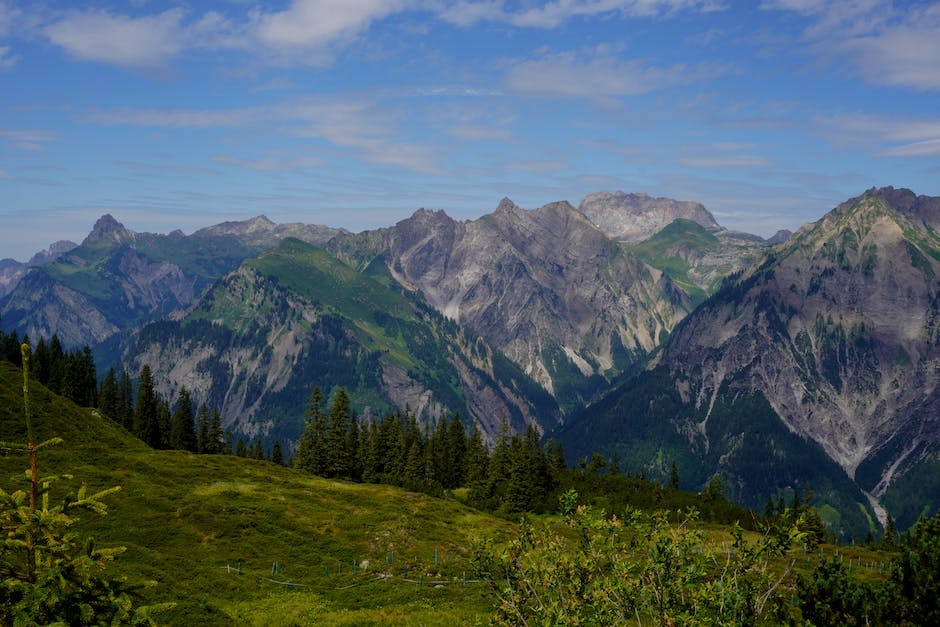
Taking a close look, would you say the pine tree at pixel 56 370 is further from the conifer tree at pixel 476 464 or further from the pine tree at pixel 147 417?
the conifer tree at pixel 476 464

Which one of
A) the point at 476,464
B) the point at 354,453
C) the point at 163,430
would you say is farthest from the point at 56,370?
the point at 476,464

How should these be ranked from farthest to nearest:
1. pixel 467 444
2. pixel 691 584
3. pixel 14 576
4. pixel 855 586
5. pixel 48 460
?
1. pixel 467 444
2. pixel 48 460
3. pixel 855 586
4. pixel 691 584
5. pixel 14 576

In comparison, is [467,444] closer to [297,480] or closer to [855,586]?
[297,480]

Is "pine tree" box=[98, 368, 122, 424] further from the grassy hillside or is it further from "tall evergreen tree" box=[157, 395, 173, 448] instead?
the grassy hillside

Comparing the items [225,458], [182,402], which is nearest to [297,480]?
[225,458]

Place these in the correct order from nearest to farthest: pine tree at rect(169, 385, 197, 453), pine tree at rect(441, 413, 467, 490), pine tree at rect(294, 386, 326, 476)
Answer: pine tree at rect(294, 386, 326, 476)
pine tree at rect(169, 385, 197, 453)
pine tree at rect(441, 413, 467, 490)

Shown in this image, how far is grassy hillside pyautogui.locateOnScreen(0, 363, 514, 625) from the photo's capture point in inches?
1945

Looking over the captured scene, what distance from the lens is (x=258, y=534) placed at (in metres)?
72.5

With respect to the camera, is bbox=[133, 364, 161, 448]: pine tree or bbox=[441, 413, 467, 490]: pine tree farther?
bbox=[441, 413, 467, 490]: pine tree

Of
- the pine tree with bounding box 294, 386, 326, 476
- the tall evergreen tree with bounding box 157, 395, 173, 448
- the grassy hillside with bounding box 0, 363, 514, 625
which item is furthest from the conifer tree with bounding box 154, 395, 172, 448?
the grassy hillside with bounding box 0, 363, 514, 625

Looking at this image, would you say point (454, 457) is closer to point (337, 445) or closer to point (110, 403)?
point (337, 445)

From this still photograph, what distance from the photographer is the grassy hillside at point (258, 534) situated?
4941 cm

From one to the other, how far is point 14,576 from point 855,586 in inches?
1141

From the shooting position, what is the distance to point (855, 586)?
26531 mm
